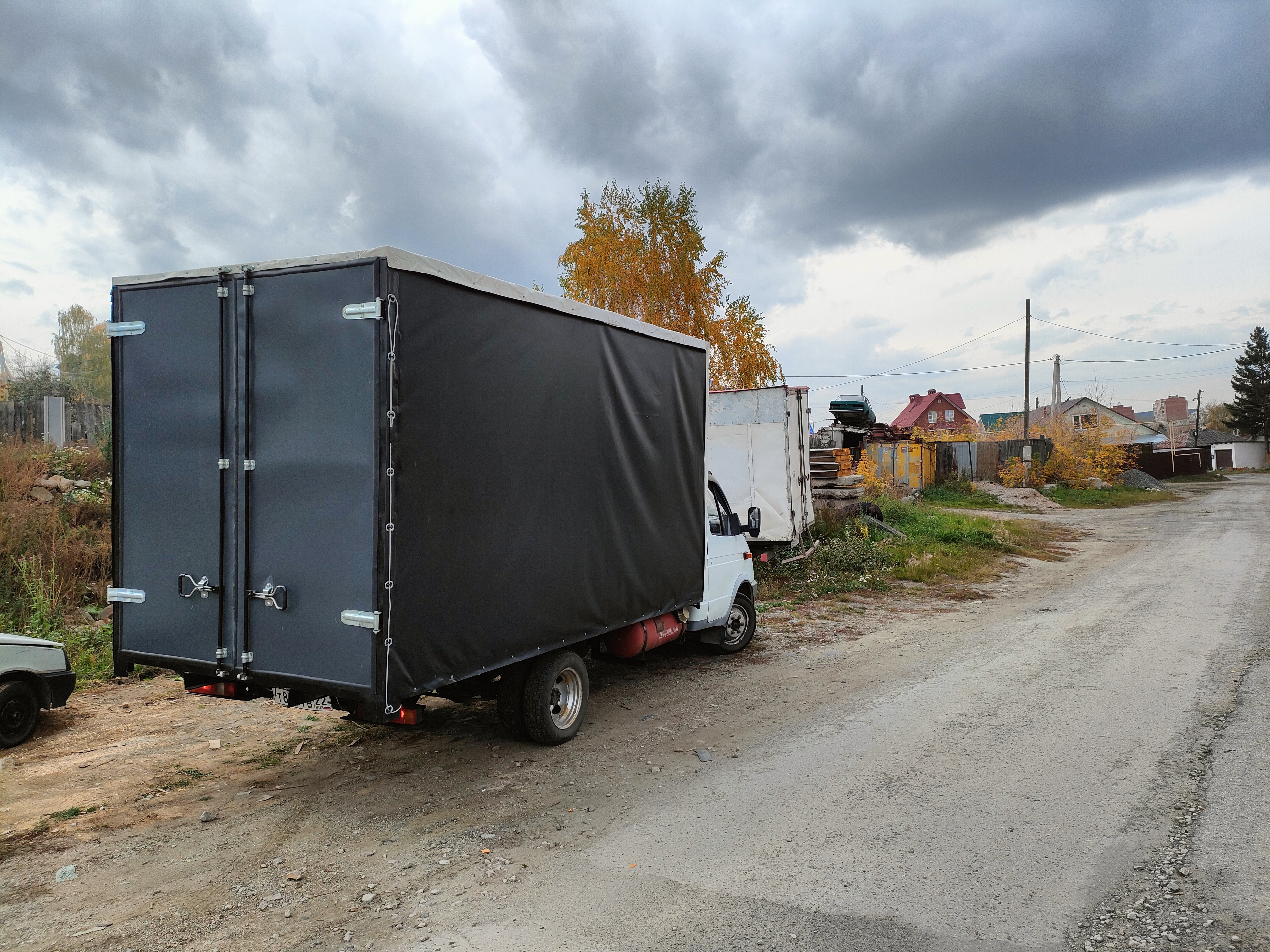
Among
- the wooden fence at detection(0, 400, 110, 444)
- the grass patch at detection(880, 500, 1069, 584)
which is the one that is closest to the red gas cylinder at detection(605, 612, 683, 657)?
the grass patch at detection(880, 500, 1069, 584)

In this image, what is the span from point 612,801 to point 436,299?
3017mm

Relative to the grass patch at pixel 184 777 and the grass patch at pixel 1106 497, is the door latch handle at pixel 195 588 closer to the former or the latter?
the grass patch at pixel 184 777

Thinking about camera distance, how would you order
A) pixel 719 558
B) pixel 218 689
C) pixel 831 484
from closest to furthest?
1. pixel 218 689
2. pixel 719 558
3. pixel 831 484

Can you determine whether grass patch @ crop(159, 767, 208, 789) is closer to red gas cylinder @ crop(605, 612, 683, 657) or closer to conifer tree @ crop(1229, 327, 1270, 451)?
red gas cylinder @ crop(605, 612, 683, 657)

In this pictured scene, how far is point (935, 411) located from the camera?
78.6 m

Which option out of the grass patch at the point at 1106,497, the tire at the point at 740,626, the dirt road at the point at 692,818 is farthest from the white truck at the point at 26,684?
the grass patch at the point at 1106,497

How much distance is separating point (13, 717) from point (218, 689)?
2.27 m

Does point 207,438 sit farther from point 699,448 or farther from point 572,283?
point 572,283

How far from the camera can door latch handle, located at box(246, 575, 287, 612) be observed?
13.4ft

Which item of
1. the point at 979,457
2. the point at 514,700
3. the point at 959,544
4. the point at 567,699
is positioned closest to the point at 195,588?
the point at 514,700

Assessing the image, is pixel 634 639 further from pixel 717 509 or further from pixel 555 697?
pixel 717 509

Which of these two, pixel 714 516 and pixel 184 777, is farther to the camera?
pixel 714 516

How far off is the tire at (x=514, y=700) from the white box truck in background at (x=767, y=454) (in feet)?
24.5

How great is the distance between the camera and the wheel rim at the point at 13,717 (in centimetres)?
543
